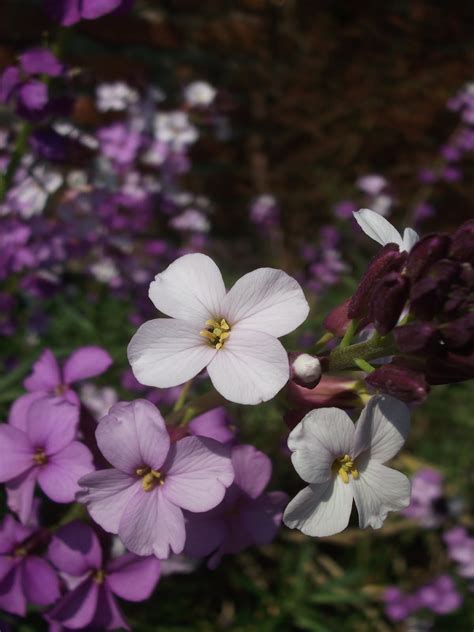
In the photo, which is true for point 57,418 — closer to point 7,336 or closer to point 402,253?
point 402,253

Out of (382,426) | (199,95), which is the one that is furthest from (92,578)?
(199,95)

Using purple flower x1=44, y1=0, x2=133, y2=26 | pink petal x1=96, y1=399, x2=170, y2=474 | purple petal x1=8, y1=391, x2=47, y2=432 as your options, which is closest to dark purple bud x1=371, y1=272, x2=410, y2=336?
pink petal x1=96, y1=399, x2=170, y2=474

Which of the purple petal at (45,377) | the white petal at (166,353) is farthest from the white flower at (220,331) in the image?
the purple petal at (45,377)

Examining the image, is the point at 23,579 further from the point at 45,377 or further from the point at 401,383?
the point at 401,383

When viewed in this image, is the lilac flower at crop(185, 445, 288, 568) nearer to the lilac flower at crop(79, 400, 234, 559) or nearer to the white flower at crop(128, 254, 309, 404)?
the lilac flower at crop(79, 400, 234, 559)

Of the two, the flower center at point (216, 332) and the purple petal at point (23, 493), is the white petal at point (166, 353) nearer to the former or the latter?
the flower center at point (216, 332)
